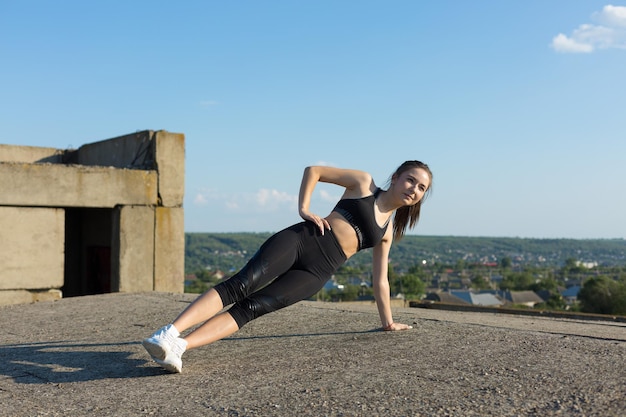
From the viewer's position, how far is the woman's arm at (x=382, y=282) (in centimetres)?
543

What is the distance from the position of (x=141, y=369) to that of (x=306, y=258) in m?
1.33

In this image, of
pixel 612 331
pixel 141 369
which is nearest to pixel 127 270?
pixel 141 369

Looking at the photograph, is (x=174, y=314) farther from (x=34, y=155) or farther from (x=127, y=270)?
(x=34, y=155)

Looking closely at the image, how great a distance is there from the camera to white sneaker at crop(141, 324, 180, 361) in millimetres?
4074

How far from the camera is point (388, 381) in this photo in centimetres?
392

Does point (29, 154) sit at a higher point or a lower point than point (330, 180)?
higher

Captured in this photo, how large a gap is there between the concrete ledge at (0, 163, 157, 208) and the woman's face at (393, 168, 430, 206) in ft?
21.1

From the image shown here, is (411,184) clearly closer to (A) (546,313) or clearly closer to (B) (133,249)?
(A) (546,313)

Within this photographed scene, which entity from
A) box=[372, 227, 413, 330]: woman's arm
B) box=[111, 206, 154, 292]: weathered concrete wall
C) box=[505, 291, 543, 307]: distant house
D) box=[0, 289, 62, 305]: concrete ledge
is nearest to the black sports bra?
box=[372, 227, 413, 330]: woman's arm

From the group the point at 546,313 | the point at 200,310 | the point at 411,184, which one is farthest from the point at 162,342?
the point at 546,313

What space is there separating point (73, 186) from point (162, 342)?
22.0 feet

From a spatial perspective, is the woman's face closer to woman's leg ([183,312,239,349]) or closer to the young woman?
the young woman

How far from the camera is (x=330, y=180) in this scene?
495 centimetres

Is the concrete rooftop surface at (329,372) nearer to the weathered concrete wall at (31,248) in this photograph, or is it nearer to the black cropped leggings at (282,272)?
the black cropped leggings at (282,272)
